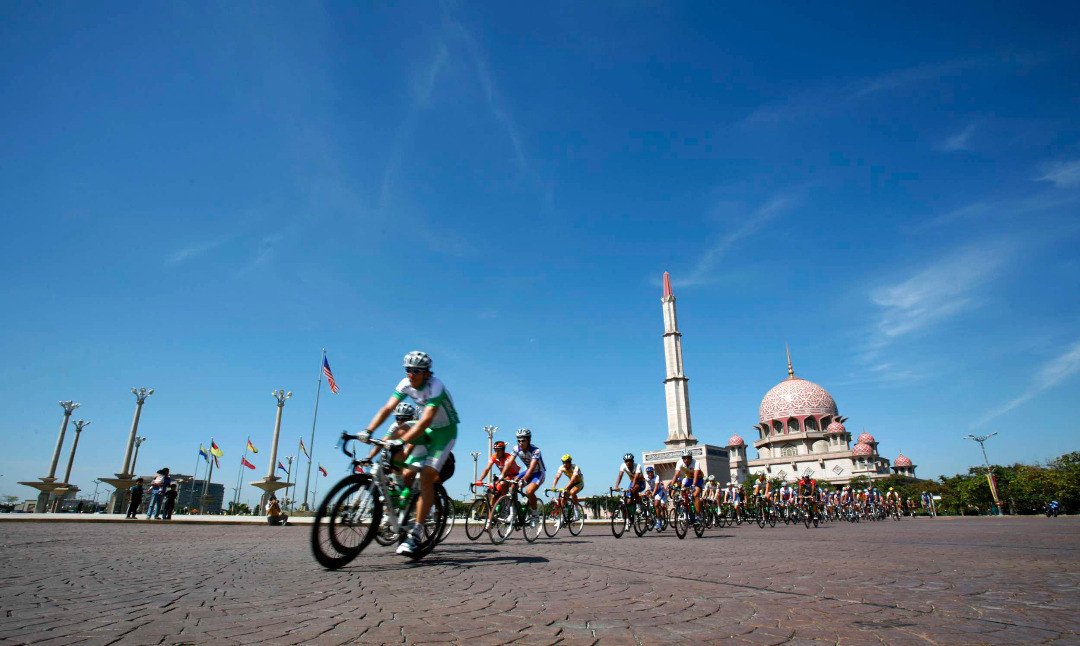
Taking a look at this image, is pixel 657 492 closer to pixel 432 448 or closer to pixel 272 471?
pixel 432 448

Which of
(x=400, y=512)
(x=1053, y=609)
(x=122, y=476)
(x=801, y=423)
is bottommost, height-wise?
(x=1053, y=609)

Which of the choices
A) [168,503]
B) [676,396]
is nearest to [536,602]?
[168,503]

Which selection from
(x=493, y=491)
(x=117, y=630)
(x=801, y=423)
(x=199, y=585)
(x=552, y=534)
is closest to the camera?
(x=117, y=630)

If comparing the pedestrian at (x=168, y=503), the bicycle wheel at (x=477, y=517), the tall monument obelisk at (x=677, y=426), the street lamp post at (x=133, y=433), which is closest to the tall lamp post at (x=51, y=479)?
the street lamp post at (x=133, y=433)

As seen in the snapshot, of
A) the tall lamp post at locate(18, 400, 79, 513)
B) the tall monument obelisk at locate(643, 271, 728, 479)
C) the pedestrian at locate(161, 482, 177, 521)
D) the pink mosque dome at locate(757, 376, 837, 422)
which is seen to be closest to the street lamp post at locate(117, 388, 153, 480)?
the tall lamp post at locate(18, 400, 79, 513)

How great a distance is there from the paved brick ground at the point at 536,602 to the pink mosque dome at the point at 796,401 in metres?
113

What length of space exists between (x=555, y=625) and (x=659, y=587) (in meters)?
1.72

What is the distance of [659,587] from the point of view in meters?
A: 4.48

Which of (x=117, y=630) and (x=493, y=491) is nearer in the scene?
(x=117, y=630)

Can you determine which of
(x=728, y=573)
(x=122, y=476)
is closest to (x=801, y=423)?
(x=122, y=476)

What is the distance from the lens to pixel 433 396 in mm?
6133

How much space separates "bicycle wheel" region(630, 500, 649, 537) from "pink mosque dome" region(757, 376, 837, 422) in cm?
10622

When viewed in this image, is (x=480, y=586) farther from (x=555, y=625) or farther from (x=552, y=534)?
(x=552, y=534)

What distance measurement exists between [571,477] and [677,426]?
7941 cm
